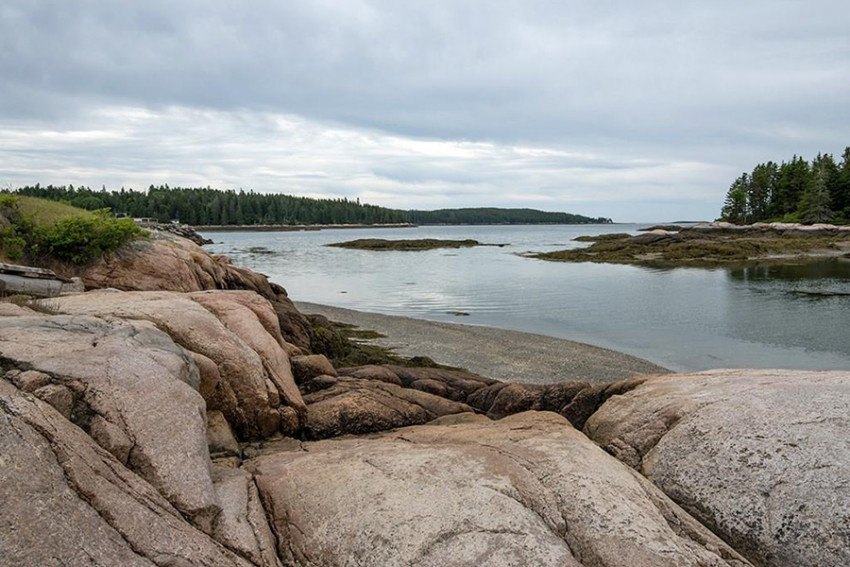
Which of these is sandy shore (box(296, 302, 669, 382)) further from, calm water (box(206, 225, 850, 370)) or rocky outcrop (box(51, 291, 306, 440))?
rocky outcrop (box(51, 291, 306, 440))

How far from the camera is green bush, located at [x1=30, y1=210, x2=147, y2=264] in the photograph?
1570cm

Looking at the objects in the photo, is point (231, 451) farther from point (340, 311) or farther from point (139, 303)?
point (340, 311)

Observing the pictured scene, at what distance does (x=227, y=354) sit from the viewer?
948cm

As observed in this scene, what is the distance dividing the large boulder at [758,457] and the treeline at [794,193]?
11597cm

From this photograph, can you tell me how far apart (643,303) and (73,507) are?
1489 inches

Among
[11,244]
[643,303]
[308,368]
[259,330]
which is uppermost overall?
[11,244]

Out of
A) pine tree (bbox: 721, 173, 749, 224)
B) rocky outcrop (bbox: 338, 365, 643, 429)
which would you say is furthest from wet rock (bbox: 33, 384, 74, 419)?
pine tree (bbox: 721, 173, 749, 224)

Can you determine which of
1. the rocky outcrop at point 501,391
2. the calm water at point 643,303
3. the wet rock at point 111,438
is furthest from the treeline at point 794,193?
the wet rock at point 111,438

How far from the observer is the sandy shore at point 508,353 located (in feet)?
62.5

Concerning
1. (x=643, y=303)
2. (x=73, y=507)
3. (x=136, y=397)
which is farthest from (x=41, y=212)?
(x=643, y=303)

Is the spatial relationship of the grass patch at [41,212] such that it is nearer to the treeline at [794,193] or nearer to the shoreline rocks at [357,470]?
the shoreline rocks at [357,470]

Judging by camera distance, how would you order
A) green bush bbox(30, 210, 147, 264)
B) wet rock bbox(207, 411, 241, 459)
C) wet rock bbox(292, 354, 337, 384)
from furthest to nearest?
green bush bbox(30, 210, 147, 264), wet rock bbox(292, 354, 337, 384), wet rock bbox(207, 411, 241, 459)

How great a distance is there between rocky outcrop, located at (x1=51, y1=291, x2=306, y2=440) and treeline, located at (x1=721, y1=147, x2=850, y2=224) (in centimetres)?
11857

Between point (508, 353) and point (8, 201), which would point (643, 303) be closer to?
point (508, 353)
